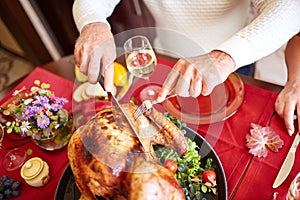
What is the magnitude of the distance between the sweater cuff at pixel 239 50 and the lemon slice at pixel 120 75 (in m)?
0.35

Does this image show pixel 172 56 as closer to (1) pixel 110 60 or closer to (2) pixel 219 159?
(1) pixel 110 60

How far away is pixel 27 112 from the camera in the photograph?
2.65 ft

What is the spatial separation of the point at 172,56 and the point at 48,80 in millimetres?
457

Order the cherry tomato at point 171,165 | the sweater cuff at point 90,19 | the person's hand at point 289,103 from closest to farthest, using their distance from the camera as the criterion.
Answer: the cherry tomato at point 171,165 → the person's hand at point 289,103 → the sweater cuff at point 90,19

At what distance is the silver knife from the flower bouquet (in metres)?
0.58

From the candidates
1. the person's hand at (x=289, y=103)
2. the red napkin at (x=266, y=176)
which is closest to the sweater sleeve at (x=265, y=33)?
the person's hand at (x=289, y=103)

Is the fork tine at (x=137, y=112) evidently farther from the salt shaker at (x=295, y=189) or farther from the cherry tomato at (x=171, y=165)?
the salt shaker at (x=295, y=189)

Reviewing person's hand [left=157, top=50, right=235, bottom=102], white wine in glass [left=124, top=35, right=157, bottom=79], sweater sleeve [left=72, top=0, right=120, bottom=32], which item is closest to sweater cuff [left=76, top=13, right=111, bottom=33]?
sweater sleeve [left=72, top=0, right=120, bottom=32]

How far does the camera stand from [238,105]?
2.98 feet

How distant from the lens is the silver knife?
74 cm

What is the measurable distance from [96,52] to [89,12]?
0.71ft

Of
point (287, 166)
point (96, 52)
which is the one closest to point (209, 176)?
point (287, 166)

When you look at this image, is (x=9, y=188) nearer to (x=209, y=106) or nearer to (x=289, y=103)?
(x=209, y=106)

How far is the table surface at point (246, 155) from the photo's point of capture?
2.48 ft
